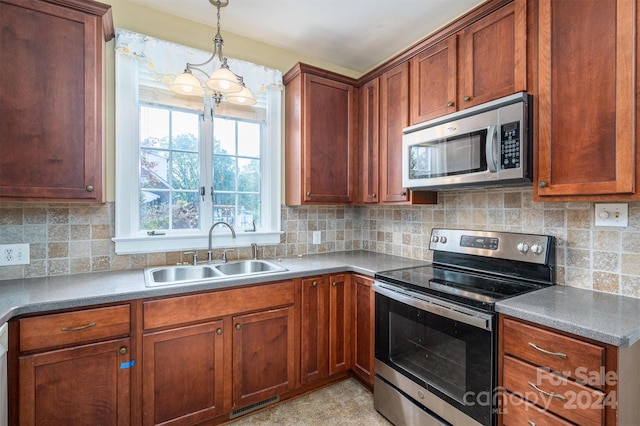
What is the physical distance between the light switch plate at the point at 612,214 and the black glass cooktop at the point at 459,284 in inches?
17.2

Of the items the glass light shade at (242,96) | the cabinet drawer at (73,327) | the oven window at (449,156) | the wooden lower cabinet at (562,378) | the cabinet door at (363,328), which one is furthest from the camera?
the cabinet door at (363,328)

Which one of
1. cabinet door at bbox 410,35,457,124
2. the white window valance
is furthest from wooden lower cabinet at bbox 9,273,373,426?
the white window valance

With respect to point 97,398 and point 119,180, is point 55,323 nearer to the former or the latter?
point 97,398

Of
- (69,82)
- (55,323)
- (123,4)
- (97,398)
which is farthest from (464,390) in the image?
(123,4)

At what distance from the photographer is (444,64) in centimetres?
195

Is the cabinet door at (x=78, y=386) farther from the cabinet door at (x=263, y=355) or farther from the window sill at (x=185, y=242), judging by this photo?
the window sill at (x=185, y=242)

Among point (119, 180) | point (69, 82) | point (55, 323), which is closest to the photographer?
point (55, 323)

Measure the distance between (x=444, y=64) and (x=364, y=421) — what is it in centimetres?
230

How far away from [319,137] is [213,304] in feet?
4.90

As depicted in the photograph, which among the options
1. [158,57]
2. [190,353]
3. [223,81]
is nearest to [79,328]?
[190,353]

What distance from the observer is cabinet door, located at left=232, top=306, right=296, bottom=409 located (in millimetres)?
1882

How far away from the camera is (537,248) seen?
67.1 inches

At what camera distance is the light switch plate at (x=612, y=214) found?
4.83 ft

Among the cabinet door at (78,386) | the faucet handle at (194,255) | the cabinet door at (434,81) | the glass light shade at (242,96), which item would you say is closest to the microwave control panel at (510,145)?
the cabinet door at (434,81)
